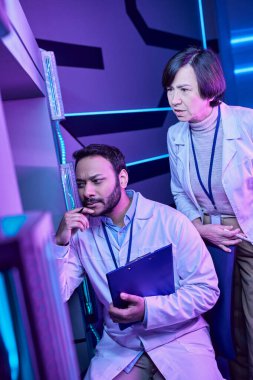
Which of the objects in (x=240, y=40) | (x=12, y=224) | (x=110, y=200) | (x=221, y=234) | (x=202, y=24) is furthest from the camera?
(x=202, y=24)

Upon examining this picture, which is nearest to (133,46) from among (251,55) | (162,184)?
(251,55)

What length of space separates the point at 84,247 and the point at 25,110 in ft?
2.21

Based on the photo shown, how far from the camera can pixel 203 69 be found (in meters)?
1.87

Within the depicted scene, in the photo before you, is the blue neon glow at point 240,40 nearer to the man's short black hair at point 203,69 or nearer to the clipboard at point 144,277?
the man's short black hair at point 203,69

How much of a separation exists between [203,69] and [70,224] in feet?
3.22

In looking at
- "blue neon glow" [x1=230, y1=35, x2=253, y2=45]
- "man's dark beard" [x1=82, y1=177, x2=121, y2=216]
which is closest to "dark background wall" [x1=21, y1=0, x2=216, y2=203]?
"blue neon glow" [x1=230, y1=35, x2=253, y2=45]

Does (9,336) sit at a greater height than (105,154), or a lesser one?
lesser

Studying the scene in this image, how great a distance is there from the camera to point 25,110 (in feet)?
5.59

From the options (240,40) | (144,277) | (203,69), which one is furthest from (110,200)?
(240,40)

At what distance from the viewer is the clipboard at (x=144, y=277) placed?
1.40 meters

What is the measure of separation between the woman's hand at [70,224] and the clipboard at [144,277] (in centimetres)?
34

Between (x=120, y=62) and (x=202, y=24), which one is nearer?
(x=120, y=62)

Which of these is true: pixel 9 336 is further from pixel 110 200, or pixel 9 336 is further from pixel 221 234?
pixel 221 234

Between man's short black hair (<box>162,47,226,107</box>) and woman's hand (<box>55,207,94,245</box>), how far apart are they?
32.0 inches
